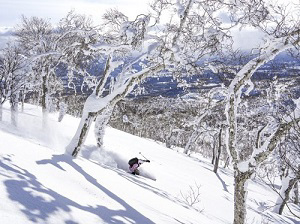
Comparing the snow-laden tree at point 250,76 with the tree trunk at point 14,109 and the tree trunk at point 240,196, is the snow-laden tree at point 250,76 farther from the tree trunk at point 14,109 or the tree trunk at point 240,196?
the tree trunk at point 14,109

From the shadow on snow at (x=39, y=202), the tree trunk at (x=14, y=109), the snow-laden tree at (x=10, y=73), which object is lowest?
the shadow on snow at (x=39, y=202)

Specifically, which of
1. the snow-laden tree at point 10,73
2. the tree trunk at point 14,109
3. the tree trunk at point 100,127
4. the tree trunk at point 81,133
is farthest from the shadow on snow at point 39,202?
the snow-laden tree at point 10,73

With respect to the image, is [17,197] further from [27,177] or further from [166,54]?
[166,54]

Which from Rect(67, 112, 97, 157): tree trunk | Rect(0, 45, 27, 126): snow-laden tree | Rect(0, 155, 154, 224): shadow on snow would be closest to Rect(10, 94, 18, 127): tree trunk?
Rect(0, 45, 27, 126): snow-laden tree

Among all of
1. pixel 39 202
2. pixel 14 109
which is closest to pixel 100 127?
pixel 14 109

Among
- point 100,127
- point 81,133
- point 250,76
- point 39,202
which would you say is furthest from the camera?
point 100,127

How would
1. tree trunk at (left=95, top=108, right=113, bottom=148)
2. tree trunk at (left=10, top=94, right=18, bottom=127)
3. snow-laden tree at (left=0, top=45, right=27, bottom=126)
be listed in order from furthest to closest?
snow-laden tree at (left=0, top=45, right=27, bottom=126)
tree trunk at (left=10, top=94, right=18, bottom=127)
tree trunk at (left=95, top=108, right=113, bottom=148)

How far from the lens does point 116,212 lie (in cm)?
504

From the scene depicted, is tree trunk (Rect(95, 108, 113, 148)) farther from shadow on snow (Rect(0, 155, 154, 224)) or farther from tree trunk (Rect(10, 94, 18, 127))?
shadow on snow (Rect(0, 155, 154, 224))

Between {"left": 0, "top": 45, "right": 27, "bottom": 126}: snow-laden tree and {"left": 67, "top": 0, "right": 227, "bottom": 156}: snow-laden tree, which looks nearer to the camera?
{"left": 67, "top": 0, "right": 227, "bottom": 156}: snow-laden tree

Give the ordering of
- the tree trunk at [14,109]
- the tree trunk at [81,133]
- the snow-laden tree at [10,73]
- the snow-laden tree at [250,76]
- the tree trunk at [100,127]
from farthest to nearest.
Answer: the snow-laden tree at [10,73] → the tree trunk at [14,109] → the tree trunk at [100,127] → the tree trunk at [81,133] → the snow-laden tree at [250,76]

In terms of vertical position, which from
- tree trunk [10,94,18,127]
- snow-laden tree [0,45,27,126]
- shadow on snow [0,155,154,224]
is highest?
snow-laden tree [0,45,27,126]

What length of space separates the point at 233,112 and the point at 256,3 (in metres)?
2.38

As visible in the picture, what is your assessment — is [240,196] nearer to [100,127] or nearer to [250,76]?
[250,76]
